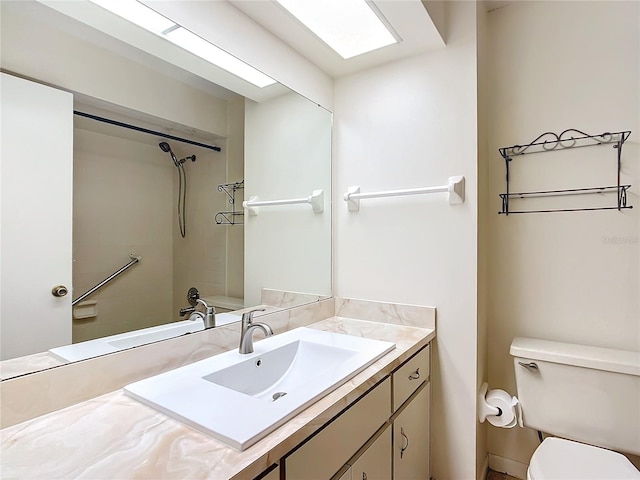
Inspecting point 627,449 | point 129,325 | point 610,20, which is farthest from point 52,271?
point 610,20

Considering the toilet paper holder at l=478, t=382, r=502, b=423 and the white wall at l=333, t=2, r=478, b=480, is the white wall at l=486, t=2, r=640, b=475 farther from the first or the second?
the white wall at l=333, t=2, r=478, b=480

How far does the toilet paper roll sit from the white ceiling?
1.66 metres

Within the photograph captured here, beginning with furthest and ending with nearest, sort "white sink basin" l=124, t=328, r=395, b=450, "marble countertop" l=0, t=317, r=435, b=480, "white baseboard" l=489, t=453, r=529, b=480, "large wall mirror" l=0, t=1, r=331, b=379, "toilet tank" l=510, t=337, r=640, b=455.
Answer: "white baseboard" l=489, t=453, r=529, b=480 → "toilet tank" l=510, t=337, r=640, b=455 → "large wall mirror" l=0, t=1, r=331, b=379 → "white sink basin" l=124, t=328, r=395, b=450 → "marble countertop" l=0, t=317, r=435, b=480

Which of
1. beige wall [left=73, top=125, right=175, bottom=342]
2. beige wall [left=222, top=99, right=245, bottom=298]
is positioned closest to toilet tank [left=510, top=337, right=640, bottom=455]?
beige wall [left=222, top=99, right=245, bottom=298]

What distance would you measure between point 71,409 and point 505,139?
2081 millimetres

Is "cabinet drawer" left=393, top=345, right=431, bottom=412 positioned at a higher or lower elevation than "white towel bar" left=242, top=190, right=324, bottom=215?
lower

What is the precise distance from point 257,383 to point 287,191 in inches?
37.4

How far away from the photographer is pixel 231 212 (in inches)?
56.9

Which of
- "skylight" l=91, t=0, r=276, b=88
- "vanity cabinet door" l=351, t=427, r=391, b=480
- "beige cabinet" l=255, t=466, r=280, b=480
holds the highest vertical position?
"skylight" l=91, t=0, r=276, b=88

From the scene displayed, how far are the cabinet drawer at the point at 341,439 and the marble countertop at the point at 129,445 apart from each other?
0.04m

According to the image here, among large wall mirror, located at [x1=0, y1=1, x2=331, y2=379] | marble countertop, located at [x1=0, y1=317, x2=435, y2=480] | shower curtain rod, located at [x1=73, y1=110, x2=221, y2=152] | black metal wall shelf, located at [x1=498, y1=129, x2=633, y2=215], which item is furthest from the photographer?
black metal wall shelf, located at [x1=498, y1=129, x2=633, y2=215]

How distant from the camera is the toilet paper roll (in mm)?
1574

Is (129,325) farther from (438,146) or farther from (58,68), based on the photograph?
(438,146)

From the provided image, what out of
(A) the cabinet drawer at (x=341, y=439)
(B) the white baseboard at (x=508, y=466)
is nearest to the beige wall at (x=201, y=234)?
(A) the cabinet drawer at (x=341, y=439)
